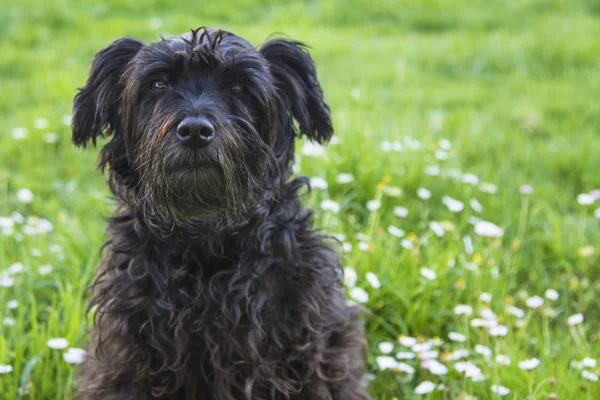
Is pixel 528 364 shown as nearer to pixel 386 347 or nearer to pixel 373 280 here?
pixel 386 347

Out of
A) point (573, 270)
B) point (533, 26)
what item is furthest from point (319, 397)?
point (533, 26)

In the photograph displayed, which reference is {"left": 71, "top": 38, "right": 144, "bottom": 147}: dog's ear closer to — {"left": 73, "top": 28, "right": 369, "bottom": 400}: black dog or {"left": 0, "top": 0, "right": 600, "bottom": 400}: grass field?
{"left": 73, "top": 28, "right": 369, "bottom": 400}: black dog

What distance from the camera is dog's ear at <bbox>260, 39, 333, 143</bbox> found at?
302cm

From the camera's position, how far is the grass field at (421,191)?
354cm

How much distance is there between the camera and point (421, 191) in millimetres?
4660

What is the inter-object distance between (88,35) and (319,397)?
638 cm

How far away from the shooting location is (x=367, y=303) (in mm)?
3861

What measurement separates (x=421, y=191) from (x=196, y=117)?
7.77 ft

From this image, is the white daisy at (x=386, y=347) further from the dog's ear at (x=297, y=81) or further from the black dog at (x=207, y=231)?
the dog's ear at (x=297, y=81)

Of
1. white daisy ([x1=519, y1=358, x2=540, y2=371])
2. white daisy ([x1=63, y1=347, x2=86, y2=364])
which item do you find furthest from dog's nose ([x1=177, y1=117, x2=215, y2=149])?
white daisy ([x1=519, y1=358, x2=540, y2=371])

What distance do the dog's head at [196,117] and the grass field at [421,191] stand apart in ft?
2.14

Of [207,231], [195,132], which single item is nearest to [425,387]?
[207,231]

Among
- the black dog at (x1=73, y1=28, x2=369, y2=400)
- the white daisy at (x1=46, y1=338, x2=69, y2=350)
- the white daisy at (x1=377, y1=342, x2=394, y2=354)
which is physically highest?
the black dog at (x1=73, y1=28, x2=369, y2=400)

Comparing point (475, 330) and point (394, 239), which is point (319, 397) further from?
point (394, 239)
